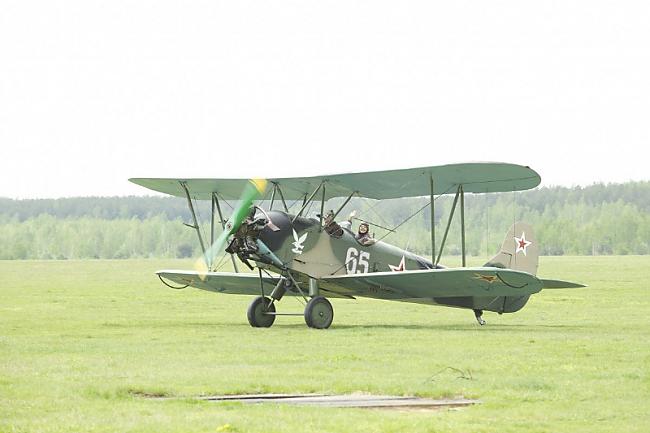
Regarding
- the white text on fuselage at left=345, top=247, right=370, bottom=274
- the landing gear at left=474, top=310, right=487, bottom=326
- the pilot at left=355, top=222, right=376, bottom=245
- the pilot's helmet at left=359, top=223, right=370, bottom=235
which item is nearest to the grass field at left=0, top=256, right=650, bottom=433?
the landing gear at left=474, top=310, right=487, bottom=326

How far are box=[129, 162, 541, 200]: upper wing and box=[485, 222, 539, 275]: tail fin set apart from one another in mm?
1321

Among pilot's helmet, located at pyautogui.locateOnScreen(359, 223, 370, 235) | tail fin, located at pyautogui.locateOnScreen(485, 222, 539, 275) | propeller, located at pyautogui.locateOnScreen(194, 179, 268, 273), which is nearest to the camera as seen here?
propeller, located at pyautogui.locateOnScreen(194, 179, 268, 273)

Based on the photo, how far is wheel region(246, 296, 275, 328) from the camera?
68.9 feet

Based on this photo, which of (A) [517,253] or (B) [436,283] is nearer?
(B) [436,283]

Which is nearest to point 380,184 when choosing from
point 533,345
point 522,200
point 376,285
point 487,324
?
point 376,285

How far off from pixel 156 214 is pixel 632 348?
14956 cm

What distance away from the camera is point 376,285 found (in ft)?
68.2

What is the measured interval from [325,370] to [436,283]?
7237 mm

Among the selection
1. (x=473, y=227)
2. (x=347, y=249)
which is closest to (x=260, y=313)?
(x=347, y=249)

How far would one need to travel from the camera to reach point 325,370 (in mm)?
13078

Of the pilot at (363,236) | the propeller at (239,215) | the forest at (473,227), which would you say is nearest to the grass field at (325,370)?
the propeller at (239,215)

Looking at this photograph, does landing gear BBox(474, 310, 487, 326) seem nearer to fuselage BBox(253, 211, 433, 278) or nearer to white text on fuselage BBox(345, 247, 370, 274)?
fuselage BBox(253, 211, 433, 278)

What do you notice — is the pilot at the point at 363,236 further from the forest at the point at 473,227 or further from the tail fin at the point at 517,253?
the forest at the point at 473,227

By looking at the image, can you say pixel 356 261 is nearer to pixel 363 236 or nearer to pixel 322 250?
pixel 363 236
